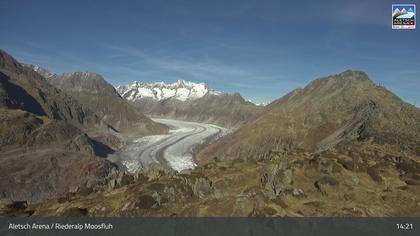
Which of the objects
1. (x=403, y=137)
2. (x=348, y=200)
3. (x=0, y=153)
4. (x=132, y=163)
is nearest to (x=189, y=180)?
(x=348, y=200)

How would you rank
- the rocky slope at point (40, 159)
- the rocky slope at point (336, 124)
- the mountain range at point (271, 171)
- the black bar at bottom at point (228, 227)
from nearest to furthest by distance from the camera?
the black bar at bottom at point (228, 227)
the mountain range at point (271, 171)
the rocky slope at point (336, 124)
the rocky slope at point (40, 159)

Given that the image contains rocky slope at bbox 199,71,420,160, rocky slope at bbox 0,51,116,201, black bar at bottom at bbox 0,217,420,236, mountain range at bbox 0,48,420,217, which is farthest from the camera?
rocky slope at bbox 0,51,116,201

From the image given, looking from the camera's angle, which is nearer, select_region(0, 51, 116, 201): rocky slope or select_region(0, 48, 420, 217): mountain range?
select_region(0, 48, 420, 217): mountain range

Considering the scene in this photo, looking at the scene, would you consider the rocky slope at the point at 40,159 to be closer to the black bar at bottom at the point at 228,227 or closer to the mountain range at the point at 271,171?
the mountain range at the point at 271,171

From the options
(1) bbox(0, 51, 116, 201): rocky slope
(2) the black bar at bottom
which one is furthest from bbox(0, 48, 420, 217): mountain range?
(2) the black bar at bottom

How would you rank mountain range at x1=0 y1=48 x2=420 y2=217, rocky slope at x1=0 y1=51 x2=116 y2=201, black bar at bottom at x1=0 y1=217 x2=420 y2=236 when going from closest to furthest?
black bar at bottom at x1=0 y1=217 x2=420 y2=236 → mountain range at x1=0 y1=48 x2=420 y2=217 → rocky slope at x1=0 y1=51 x2=116 y2=201

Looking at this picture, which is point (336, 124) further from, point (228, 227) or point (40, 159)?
point (40, 159)

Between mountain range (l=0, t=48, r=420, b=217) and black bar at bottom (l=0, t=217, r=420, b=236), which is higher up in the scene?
mountain range (l=0, t=48, r=420, b=217)

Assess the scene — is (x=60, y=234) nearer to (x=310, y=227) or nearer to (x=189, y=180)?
(x=310, y=227)

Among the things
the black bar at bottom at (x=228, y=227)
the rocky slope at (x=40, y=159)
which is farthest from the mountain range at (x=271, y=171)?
the black bar at bottom at (x=228, y=227)

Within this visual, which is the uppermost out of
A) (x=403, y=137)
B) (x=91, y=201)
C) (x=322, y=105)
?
(x=322, y=105)

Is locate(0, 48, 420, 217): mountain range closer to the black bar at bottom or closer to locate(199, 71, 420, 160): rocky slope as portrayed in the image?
locate(199, 71, 420, 160): rocky slope
